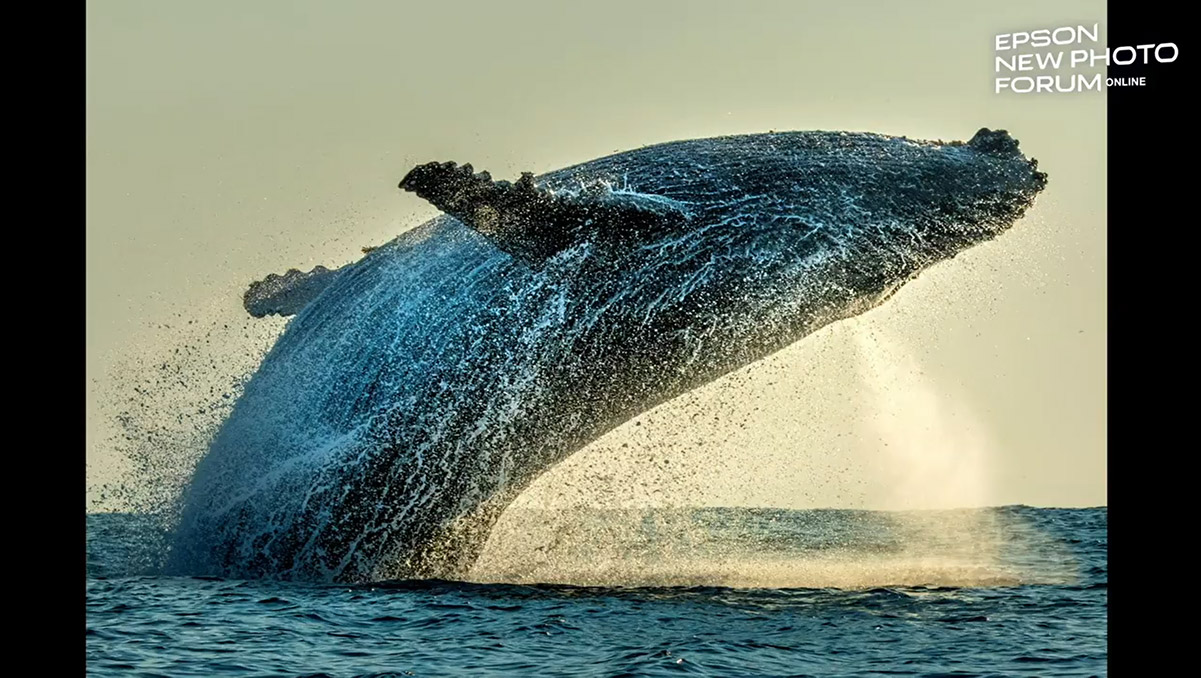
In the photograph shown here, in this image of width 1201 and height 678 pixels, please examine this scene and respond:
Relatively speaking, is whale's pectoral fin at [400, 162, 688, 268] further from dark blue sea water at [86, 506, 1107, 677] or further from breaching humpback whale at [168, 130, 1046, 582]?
dark blue sea water at [86, 506, 1107, 677]

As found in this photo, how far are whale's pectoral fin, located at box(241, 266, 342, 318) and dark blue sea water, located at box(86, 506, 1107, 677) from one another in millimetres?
2804

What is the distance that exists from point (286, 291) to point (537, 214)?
4.57 m

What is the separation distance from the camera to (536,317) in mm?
13125

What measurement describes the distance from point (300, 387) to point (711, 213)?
4.74m

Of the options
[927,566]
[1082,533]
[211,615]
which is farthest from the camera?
[1082,533]

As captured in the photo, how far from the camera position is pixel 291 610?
12359mm

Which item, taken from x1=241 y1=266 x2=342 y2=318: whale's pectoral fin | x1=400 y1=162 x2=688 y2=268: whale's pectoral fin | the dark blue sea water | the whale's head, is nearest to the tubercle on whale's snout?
the whale's head

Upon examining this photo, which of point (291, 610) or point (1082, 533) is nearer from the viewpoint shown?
point (291, 610)

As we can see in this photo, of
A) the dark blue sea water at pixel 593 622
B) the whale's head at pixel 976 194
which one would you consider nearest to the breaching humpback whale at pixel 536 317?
the whale's head at pixel 976 194

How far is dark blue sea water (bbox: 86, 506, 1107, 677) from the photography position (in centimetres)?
1048
